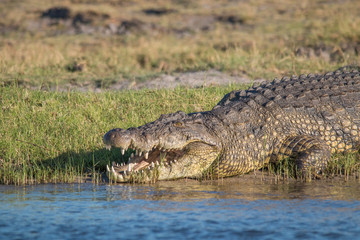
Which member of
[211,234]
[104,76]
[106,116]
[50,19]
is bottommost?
[211,234]

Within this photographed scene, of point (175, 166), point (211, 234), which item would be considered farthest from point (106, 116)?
point (211, 234)

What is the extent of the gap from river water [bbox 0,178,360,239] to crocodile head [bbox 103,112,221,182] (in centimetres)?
15

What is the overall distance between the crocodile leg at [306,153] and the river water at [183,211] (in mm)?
304

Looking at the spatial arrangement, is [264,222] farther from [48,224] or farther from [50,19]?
[50,19]

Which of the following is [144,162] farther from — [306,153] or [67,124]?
[306,153]

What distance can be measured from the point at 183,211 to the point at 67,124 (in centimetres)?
317

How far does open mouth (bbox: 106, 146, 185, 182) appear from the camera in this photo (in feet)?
18.9

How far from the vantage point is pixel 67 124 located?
7.20 metres

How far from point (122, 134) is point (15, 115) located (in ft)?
8.82

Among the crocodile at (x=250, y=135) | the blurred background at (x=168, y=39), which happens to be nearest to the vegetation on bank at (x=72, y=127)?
the crocodile at (x=250, y=135)

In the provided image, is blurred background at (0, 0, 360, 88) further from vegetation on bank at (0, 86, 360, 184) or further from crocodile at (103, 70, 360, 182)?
crocodile at (103, 70, 360, 182)

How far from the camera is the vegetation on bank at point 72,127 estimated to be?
6.21 meters

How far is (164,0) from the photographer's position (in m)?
34.2

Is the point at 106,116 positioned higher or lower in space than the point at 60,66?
lower
